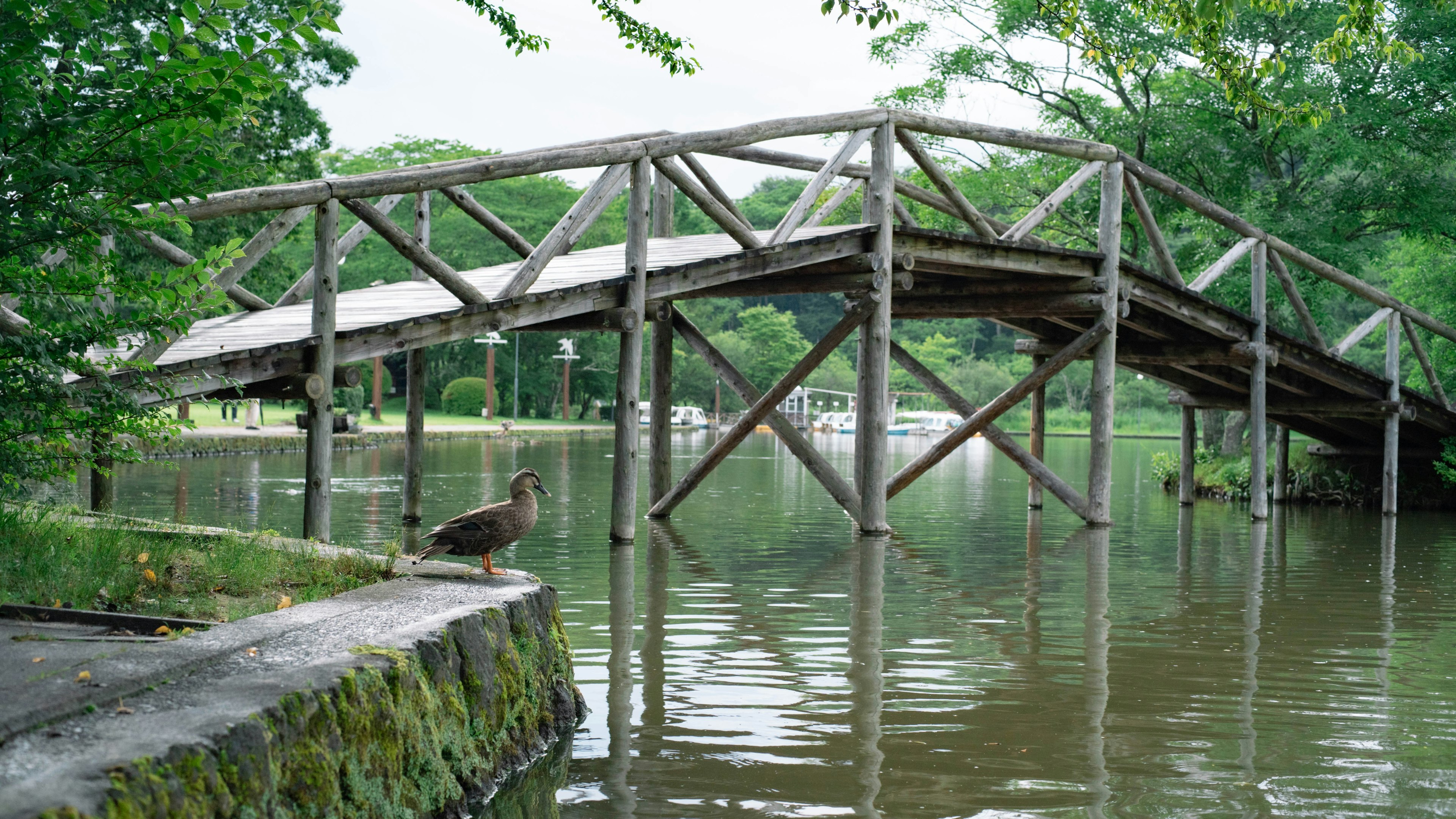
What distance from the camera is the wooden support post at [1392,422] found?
19000 mm

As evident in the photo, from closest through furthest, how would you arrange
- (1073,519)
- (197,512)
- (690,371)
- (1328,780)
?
(1328,780) → (197,512) → (1073,519) → (690,371)

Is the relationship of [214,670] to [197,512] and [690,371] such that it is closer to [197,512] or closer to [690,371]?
[197,512]

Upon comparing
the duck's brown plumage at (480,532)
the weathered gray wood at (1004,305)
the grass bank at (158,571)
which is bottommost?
the grass bank at (158,571)

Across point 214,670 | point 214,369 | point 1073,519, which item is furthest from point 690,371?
point 214,670

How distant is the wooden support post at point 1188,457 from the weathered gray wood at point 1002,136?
7.34 metres

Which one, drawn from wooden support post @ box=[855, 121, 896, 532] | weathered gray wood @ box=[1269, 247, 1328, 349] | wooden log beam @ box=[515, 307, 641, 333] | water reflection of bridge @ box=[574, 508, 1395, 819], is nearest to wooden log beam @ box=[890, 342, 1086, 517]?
wooden support post @ box=[855, 121, 896, 532]

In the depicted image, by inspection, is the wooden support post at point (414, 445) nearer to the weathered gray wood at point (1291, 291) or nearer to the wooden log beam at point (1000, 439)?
the wooden log beam at point (1000, 439)

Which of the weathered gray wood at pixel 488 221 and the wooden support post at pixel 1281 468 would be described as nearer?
the weathered gray wood at pixel 488 221

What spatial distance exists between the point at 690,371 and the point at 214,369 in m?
65.9

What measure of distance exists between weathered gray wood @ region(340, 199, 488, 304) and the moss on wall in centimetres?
446

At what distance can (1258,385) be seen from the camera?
17625 millimetres

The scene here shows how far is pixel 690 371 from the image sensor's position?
74.2 metres

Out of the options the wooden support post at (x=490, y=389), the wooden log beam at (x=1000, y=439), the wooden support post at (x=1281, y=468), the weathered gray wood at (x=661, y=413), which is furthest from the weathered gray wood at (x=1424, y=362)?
the wooden support post at (x=490, y=389)

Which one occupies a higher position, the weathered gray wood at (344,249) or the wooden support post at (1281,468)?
the weathered gray wood at (344,249)
